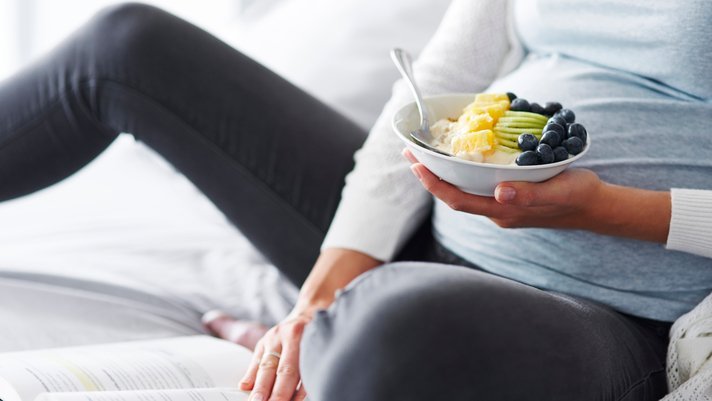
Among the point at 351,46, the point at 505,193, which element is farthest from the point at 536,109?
the point at 351,46

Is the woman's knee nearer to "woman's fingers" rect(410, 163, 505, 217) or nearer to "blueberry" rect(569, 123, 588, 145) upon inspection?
"woman's fingers" rect(410, 163, 505, 217)

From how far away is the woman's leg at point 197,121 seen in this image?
3.62ft

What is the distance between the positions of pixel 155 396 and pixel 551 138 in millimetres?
452

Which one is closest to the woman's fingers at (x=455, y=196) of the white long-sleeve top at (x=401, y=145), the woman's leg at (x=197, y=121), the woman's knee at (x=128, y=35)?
the white long-sleeve top at (x=401, y=145)

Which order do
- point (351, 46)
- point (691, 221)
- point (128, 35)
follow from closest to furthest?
1. point (691, 221)
2. point (128, 35)
3. point (351, 46)

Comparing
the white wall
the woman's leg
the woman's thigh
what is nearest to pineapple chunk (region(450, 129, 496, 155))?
the woman's thigh

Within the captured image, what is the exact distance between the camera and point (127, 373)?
2.85ft

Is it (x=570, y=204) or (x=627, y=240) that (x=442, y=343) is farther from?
(x=627, y=240)

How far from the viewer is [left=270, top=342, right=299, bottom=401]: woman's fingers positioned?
854 mm

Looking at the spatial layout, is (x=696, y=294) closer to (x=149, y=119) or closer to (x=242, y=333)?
(x=242, y=333)

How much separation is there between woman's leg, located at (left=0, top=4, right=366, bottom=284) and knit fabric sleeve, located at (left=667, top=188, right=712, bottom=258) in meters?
0.43

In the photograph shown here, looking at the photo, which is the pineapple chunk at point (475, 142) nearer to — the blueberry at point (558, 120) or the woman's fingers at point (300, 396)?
the blueberry at point (558, 120)

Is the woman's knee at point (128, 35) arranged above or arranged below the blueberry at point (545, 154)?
above

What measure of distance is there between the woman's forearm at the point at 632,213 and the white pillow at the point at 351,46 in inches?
28.7
